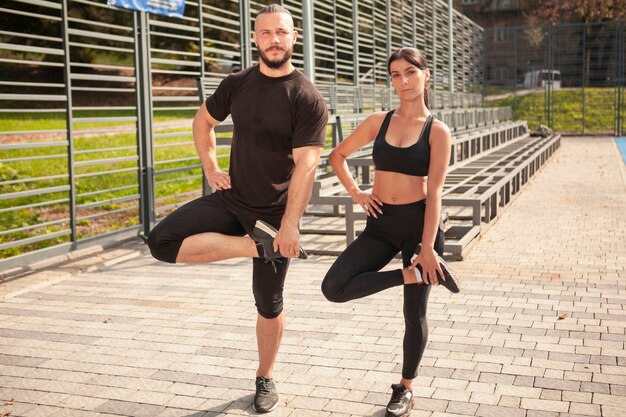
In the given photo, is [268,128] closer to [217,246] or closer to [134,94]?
[217,246]

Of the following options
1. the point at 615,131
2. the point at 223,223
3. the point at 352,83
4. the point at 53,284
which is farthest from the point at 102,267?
the point at 615,131

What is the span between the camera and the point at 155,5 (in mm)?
9680

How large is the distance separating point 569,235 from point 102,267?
5487 mm

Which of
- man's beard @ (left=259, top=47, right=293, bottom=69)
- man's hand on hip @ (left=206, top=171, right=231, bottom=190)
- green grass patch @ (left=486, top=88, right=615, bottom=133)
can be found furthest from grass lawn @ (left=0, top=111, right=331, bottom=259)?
green grass patch @ (left=486, top=88, right=615, bottom=133)

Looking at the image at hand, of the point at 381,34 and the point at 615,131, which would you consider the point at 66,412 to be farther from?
the point at 615,131

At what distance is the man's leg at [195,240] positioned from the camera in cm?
400

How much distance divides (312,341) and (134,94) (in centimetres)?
970

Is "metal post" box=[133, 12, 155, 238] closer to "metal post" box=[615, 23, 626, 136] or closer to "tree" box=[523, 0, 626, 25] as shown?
"metal post" box=[615, 23, 626, 136]

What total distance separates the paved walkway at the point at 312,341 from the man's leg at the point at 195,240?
33.0 inches

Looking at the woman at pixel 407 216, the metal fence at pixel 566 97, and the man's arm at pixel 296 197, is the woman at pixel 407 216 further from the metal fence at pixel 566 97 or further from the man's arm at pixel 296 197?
the metal fence at pixel 566 97

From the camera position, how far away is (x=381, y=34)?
20828mm

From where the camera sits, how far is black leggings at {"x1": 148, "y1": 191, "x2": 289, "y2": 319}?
4.02 metres

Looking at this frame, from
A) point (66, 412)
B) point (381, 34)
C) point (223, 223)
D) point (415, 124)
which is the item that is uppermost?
point (381, 34)

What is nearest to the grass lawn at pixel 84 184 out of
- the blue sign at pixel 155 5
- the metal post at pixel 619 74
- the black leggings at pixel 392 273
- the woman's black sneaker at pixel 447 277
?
the blue sign at pixel 155 5
